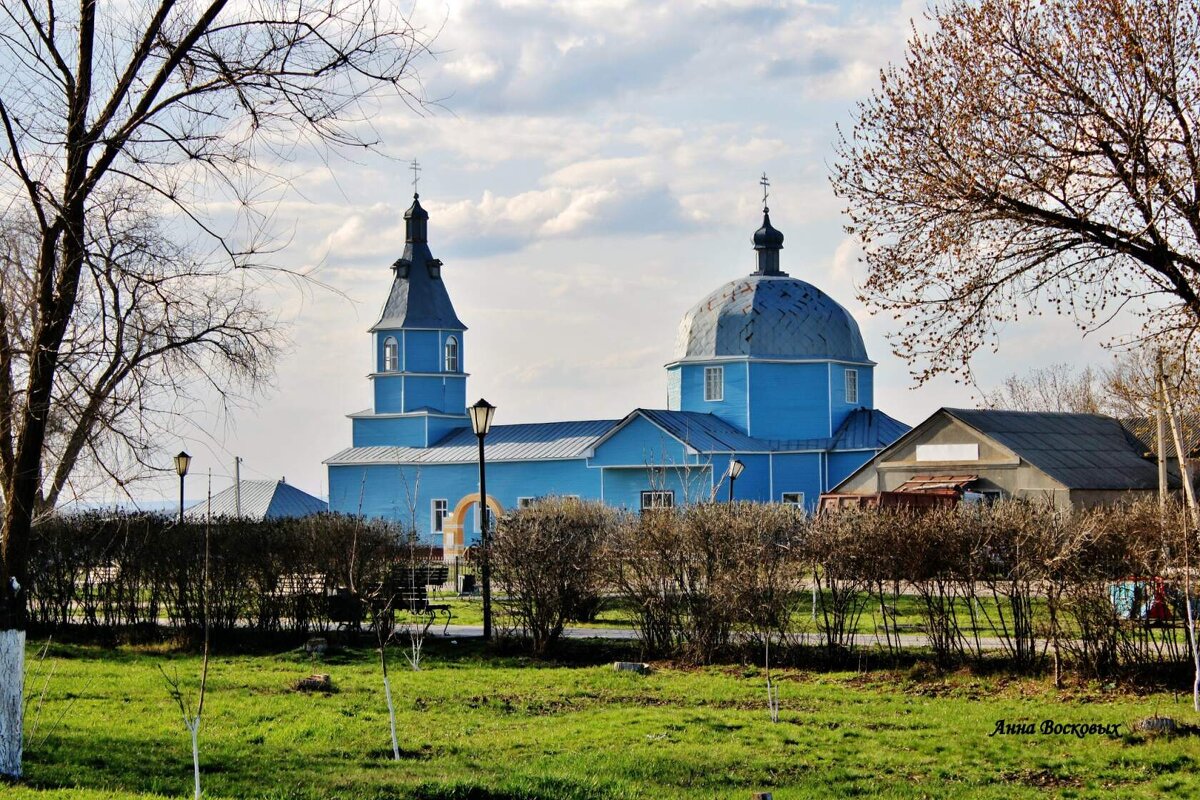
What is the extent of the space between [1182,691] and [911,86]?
6089 millimetres

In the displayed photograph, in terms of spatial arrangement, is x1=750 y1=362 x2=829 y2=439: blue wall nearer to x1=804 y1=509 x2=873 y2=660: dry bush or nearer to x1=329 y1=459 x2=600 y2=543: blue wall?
x1=329 y1=459 x2=600 y2=543: blue wall

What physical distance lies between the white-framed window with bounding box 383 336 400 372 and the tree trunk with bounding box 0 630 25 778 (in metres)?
40.0

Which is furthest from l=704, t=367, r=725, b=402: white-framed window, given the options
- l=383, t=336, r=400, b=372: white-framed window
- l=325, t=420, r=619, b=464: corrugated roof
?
l=383, t=336, r=400, b=372: white-framed window

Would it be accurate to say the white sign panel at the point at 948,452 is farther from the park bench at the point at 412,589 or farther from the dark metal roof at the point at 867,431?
the park bench at the point at 412,589

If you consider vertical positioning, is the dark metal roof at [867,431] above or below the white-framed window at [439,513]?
above

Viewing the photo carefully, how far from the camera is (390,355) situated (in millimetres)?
48812

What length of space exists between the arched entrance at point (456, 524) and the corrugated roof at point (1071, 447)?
16.4 m

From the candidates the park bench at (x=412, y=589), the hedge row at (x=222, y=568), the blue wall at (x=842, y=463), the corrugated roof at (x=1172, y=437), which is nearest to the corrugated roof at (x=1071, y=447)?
the corrugated roof at (x=1172, y=437)

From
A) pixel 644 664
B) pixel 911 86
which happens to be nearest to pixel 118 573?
pixel 644 664

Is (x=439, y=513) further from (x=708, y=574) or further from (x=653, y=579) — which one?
(x=708, y=574)

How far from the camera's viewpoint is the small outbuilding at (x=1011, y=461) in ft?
108

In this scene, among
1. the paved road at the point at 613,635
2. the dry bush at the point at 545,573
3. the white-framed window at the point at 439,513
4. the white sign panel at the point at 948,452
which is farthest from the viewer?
the white-framed window at the point at 439,513

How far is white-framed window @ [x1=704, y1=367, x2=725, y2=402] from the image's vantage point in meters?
44.6

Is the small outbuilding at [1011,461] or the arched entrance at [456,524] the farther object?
the arched entrance at [456,524]
